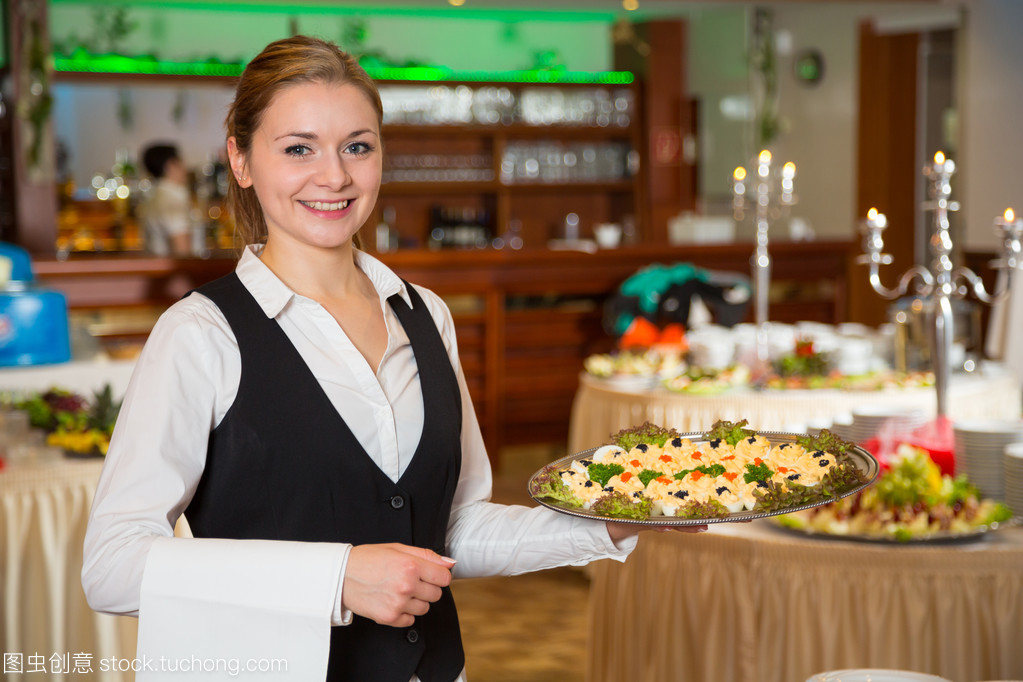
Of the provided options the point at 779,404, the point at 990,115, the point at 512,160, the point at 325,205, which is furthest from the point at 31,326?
the point at 990,115

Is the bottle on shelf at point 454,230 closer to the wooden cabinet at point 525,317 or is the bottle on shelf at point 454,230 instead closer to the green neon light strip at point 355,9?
the green neon light strip at point 355,9

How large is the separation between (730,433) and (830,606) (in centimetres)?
78

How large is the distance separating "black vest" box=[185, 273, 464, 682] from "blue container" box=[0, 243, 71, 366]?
228 centimetres

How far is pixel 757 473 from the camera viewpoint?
5.61 ft

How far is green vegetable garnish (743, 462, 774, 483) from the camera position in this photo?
66.7 inches

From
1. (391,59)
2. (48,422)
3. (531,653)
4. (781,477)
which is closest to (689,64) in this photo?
(391,59)

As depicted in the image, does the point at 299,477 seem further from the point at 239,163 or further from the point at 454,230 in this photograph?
the point at 454,230

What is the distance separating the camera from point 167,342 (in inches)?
54.2

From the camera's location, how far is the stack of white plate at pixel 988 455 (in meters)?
2.64

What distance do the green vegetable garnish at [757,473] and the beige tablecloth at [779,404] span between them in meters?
2.33

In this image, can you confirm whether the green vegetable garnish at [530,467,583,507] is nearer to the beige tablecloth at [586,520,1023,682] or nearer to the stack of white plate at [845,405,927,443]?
the beige tablecloth at [586,520,1023,682]

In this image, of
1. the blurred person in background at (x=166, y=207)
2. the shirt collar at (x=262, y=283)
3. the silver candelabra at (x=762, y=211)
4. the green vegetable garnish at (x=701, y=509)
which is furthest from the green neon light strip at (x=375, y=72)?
the green vegetable garnish at (x=701, y=509)

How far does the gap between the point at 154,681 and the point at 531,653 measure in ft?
→ 9.48

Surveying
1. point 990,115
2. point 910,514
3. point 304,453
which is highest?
point 990,115
